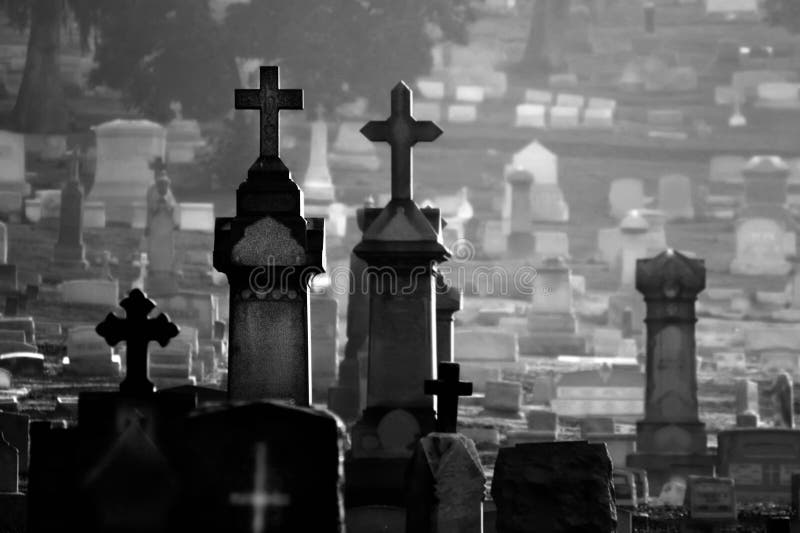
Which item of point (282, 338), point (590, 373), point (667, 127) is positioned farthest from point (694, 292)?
point (667, 127)

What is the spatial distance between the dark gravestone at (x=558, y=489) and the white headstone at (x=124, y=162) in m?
26.5

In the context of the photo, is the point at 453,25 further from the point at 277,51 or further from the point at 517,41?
the point at 517,41

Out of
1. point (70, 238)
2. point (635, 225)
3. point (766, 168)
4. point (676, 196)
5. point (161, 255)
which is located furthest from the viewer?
point (676, 196)

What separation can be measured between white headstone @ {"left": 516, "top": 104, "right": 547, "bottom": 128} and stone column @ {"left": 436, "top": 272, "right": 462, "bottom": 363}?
3159cm

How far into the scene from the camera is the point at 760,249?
113 ft

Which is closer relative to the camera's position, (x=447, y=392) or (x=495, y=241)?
(x=447, y=392)

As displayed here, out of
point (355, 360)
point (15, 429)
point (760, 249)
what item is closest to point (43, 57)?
point (760, 249)

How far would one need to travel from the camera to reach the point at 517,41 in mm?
50250

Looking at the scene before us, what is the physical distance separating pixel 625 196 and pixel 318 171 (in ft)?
18.9

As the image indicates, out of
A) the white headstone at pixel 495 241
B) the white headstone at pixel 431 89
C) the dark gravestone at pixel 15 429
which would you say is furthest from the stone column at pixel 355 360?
the white headstone at pixel 431 89

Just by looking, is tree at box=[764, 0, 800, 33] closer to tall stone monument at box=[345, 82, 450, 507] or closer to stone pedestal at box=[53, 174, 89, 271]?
stone pedestal at box=[53, 174, 89, 271]

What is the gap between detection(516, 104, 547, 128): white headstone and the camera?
44750mm

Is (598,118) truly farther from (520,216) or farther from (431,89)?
(520,216)

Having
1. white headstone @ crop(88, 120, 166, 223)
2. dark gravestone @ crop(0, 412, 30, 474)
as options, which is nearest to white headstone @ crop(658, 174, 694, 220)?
white headstone @ crop(88, 120, 166, 223)
